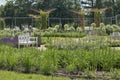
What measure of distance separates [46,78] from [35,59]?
1200 mm

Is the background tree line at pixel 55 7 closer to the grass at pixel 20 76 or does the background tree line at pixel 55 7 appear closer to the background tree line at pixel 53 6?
the background tree line at pixel 53 6

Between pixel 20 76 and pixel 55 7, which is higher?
pixel 55 7

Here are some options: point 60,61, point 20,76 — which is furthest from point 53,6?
point 20,76

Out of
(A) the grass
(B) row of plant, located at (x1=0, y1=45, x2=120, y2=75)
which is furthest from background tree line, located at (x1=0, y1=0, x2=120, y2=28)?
(A) the grass

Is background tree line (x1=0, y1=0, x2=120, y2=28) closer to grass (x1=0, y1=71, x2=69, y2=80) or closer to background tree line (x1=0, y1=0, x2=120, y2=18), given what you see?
background tree line (x1=0, y1=0, x2=120, y2=18)

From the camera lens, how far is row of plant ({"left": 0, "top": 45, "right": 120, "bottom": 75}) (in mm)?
7828

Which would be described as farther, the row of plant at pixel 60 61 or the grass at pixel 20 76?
the row of plant at pixel 60 61

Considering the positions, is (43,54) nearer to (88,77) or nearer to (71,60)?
(71,60)

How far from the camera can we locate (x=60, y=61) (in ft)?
27.3

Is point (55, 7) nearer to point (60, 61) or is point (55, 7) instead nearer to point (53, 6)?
point (53, 6)

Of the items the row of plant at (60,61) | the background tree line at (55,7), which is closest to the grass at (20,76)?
the row of plant at (60,61)

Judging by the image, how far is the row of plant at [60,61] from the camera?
25.7 ft

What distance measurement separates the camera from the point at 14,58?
8.41 meters

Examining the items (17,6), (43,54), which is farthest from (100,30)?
(17,6)
